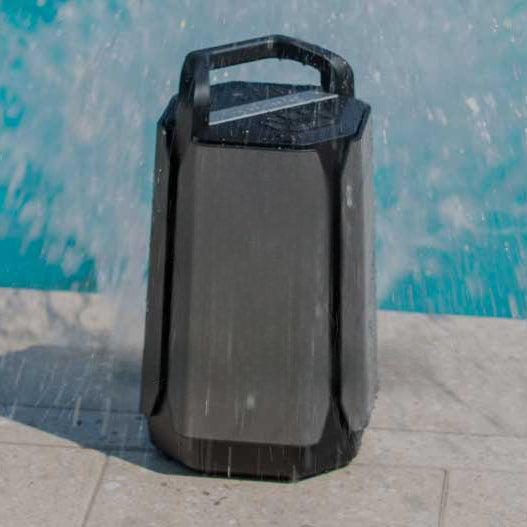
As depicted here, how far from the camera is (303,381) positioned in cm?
286

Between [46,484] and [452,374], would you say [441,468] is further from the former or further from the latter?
[46,484]

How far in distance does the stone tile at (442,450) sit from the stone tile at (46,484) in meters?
0.70

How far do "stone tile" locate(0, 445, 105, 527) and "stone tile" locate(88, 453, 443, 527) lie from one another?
5 centimetres

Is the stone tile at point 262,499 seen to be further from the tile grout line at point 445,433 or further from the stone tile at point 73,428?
the tile grout line at point 445,433

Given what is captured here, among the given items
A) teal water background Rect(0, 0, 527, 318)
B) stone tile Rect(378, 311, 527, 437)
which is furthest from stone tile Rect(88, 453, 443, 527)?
teal water background Rect(0, 0, 527, 318)

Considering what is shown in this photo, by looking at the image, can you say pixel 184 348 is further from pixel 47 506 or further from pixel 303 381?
pixel 47 506

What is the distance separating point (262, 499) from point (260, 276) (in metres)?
0.54

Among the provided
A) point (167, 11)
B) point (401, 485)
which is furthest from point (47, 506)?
point (167, 11)

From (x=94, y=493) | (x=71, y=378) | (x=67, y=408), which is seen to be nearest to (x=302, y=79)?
(x=71, y=378)

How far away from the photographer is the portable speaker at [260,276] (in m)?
2.73

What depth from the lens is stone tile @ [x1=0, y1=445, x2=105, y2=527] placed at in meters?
2.76

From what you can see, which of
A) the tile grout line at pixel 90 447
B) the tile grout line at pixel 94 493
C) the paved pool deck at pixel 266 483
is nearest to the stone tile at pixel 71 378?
the paved pool deck at pixel 266 483

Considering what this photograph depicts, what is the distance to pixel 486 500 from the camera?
114 inches

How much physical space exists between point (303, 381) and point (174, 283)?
0.38 metres
